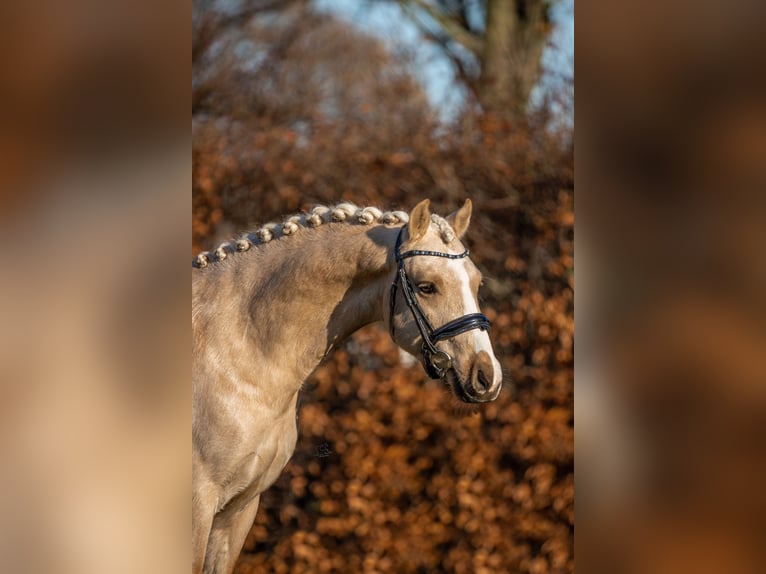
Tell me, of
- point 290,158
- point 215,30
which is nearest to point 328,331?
point 290,158

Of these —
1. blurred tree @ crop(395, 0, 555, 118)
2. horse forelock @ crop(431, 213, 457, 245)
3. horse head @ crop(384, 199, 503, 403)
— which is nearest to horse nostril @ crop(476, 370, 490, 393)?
horse head @ crop(384, 199, 503, 403)

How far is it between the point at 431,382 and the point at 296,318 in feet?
5.50

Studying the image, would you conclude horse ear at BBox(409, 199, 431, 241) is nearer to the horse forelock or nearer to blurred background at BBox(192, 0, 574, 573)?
the horse forelock

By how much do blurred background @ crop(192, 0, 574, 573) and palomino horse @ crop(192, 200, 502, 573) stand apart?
152 centimetres

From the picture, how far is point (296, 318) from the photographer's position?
7.55ft

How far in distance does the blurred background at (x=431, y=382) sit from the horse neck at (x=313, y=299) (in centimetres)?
159

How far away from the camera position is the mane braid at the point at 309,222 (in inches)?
92.4

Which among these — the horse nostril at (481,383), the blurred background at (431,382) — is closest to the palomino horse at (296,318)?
the horse nostril at (481,383)

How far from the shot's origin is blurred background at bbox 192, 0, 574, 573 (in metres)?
3.81
